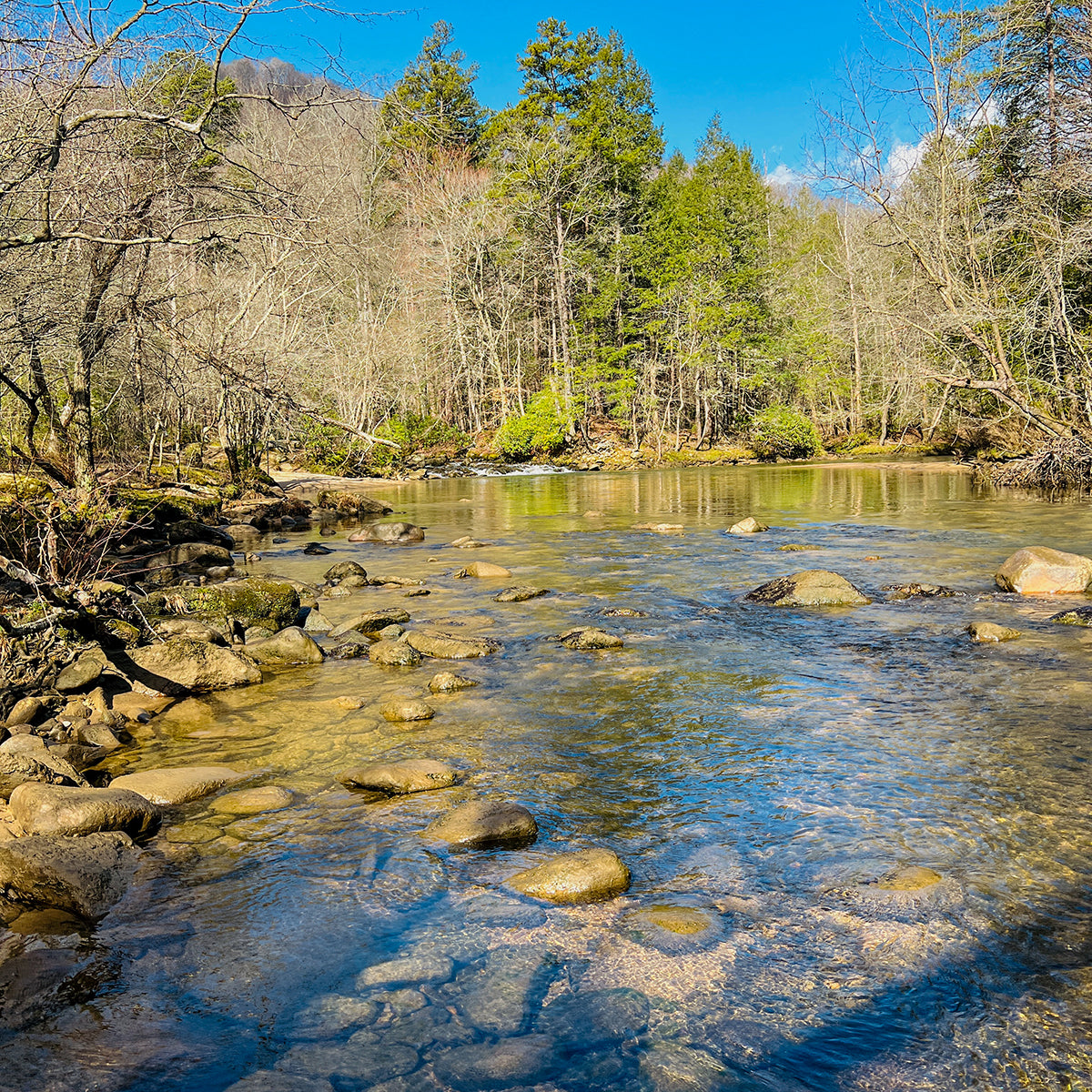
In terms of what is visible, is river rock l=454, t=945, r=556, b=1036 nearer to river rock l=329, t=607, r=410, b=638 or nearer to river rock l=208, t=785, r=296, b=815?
river rock l=208, t=785, r=296, b=815

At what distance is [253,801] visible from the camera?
4.96 m

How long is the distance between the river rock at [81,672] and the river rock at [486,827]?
12.4ft

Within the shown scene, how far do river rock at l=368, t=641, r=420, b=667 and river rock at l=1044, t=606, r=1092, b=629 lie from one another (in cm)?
624

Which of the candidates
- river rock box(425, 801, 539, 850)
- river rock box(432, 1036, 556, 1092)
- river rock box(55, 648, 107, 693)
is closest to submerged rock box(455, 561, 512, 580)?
river rock box(55, 648, 107, 693)

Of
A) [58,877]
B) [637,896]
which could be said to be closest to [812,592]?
[637,896]

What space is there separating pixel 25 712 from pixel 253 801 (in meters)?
2.42

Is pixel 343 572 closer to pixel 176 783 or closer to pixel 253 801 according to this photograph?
pixel 176 783

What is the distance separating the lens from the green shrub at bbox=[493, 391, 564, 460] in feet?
123

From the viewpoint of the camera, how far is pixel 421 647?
827 cm

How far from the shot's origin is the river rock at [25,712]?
6121 millimetres

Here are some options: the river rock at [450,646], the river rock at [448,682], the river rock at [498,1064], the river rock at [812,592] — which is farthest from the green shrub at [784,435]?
the river rock at [498,1064]

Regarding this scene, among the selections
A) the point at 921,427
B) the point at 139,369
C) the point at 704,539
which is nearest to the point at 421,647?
the point at 139,369

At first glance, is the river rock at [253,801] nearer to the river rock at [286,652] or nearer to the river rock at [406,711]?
the river rock at [406,711]

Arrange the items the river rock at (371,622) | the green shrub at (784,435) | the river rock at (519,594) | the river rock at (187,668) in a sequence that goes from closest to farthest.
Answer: the river rock at (187,668) → the river rock at (371,622) → the river rock at (519,594) → the green shrub at (784,435)
